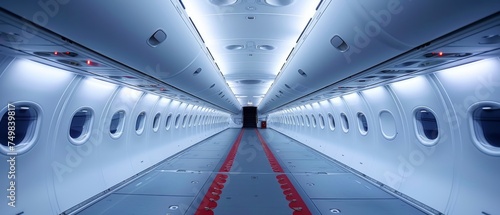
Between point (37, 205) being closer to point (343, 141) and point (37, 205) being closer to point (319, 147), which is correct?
point (343, 141)

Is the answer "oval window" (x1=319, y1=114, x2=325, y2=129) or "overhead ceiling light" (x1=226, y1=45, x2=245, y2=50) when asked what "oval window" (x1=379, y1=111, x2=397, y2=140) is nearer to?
"overhead ceiling light" (x1=226, y1=45, x2=245, y2=50)

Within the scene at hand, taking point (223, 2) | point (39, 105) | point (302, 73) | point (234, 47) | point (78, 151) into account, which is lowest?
point (78, 151)

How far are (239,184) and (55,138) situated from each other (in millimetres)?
4200

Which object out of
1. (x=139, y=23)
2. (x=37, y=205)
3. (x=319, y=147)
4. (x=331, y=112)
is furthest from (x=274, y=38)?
(x=319, y=147)

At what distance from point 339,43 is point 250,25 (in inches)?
80.3

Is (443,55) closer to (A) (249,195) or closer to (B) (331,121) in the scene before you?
(A) (249,195)

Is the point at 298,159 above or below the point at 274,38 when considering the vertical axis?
below

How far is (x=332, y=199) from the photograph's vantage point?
5.61 meters

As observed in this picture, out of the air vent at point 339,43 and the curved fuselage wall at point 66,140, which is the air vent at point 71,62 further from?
the air vent at point 339,43

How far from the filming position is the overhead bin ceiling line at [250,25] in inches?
160

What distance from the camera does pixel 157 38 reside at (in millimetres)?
A: 3164

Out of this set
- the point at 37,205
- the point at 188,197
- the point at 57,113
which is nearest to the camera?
the point at 37,205

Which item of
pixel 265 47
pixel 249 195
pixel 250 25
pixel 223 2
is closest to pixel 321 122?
pixel 265 47

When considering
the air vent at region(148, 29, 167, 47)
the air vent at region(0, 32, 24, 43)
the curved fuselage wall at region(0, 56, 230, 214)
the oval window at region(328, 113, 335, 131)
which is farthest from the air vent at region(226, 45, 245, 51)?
the oval window at region(328, 113, 335, 131)
